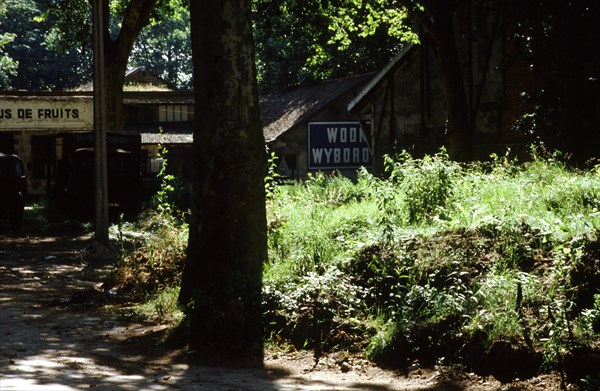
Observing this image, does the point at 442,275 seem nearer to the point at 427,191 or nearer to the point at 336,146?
the point at 427,191

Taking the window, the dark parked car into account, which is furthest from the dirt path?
the window

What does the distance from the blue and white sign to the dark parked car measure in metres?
24.8

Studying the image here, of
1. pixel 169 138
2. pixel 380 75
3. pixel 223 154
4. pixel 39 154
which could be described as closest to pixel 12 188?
pixel 380 75

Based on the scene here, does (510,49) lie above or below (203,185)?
above

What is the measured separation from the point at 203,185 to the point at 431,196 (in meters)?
3.62

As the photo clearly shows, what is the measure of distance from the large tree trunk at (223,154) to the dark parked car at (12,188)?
51.1ft

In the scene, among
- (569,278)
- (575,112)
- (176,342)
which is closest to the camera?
(569,278)

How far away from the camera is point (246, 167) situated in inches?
435

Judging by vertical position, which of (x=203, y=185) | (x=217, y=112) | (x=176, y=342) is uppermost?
(x=217, y=112)

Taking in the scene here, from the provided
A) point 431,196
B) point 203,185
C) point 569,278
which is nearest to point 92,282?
point 203,185

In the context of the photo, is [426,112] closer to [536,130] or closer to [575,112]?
[536,130]

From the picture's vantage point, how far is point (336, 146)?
163 feet

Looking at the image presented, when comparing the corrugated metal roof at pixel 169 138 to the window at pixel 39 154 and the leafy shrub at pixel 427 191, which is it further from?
the leafy shrub at pixel 427 191

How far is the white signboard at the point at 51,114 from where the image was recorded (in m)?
31.8
